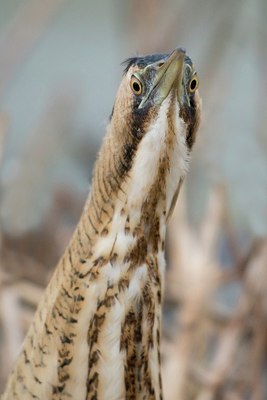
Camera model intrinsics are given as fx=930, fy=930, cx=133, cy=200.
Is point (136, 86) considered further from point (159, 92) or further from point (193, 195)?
point (193, 195)

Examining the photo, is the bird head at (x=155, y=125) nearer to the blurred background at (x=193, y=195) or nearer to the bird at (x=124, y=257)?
the bird at (x=124, y=257)

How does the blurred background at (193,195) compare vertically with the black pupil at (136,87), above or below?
above

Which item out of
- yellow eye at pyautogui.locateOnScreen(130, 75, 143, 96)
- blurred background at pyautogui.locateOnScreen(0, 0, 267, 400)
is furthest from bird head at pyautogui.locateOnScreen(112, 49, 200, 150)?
blurred background at pyautogui.locateOnScreen(0, 0, 267, 400)

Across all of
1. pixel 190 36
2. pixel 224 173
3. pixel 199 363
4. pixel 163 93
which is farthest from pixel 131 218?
pixel 190 36

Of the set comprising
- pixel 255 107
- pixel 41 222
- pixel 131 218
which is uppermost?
pixel 255 107

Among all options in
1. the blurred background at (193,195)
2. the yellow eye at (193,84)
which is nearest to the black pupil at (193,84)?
the yellow eye at (193,84)

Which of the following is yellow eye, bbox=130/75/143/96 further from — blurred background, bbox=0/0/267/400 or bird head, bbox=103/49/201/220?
blurred background, bbox=0/0/267/400

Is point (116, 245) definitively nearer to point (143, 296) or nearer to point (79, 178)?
point (143, 296)
